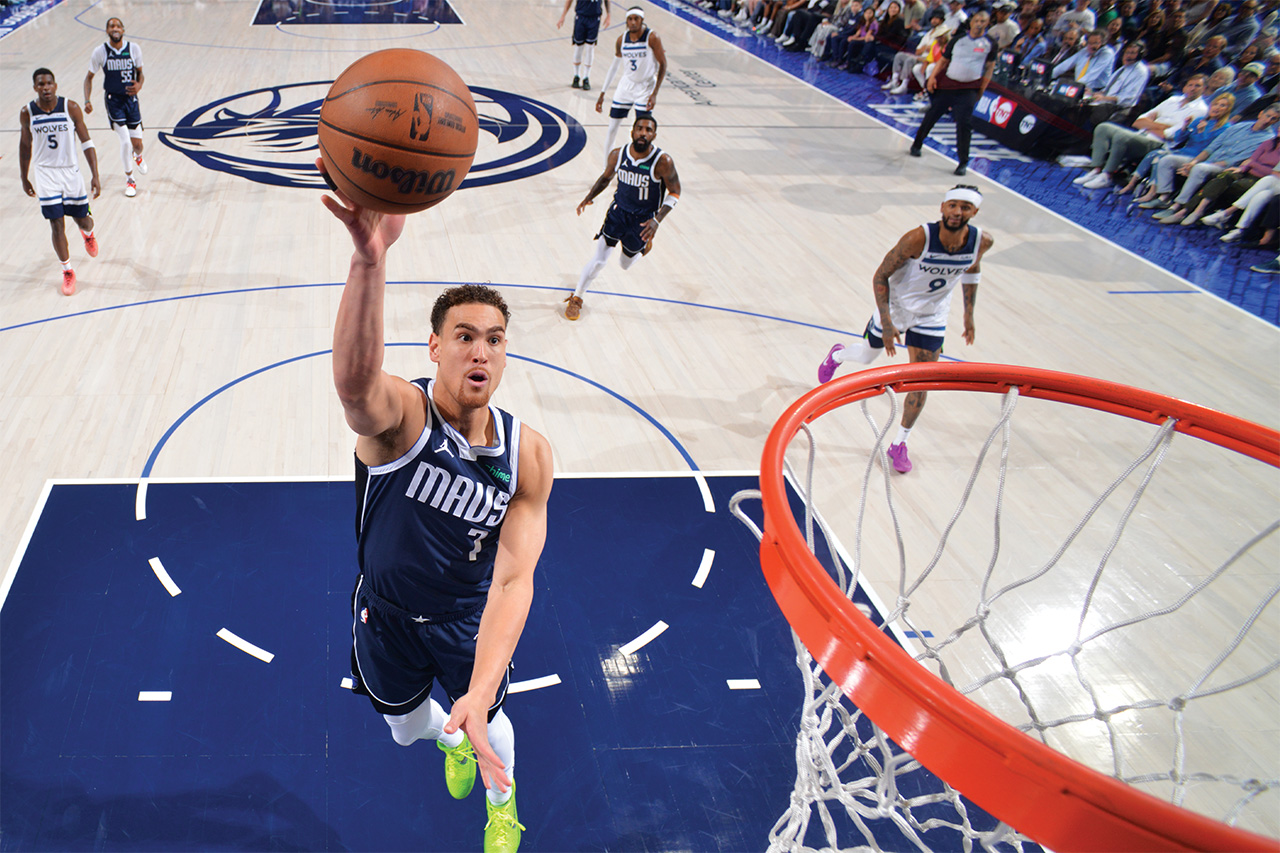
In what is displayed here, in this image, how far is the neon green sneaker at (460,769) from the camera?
10.8ft

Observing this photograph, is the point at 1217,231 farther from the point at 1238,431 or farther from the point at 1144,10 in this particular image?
the point at 1238,431

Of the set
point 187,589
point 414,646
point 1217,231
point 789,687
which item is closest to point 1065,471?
point 789,687

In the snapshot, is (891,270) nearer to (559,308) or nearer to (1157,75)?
(559,308)

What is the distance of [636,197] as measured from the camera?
654cm

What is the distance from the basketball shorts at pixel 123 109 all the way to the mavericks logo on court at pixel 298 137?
101cm

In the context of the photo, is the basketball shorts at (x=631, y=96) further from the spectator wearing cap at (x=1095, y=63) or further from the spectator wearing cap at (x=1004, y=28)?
the spectator wearing cap at (x=1095, y=63)

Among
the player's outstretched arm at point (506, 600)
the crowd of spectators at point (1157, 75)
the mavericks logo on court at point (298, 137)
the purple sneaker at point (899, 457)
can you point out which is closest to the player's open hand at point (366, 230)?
the player's outstretched arm at point (506, 600)

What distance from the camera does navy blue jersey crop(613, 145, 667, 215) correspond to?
21.1ft

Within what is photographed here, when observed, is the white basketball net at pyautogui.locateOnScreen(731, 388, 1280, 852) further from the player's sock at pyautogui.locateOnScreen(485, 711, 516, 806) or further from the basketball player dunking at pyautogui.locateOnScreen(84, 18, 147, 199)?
the basketball player dunking at pyautogui.locateOnScreen(84, 18, 147, 199)

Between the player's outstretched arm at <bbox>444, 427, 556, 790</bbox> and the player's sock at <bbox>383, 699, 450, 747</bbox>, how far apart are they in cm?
38

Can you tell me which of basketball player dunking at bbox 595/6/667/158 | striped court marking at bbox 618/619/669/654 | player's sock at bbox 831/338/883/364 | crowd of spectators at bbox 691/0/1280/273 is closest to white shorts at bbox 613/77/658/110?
basketball player dunking at bbox 595/6/667/158

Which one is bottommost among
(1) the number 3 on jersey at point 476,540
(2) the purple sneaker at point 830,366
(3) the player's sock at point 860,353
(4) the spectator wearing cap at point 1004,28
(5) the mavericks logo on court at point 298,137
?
(5) the mavericks logo on court at point 298,137

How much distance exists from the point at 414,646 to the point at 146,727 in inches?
59.6

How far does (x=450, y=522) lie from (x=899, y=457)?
3616mm
